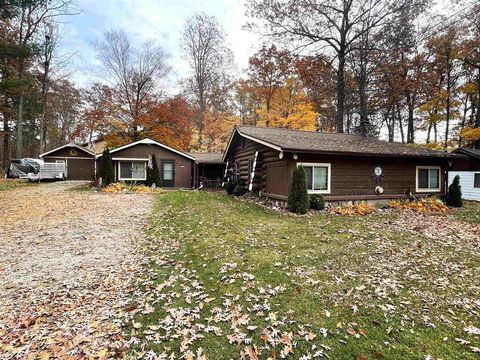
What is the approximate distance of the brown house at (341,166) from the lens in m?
12.3

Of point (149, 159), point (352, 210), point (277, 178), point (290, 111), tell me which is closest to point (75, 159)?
point (149, 159)

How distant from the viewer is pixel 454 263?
592 centimetres

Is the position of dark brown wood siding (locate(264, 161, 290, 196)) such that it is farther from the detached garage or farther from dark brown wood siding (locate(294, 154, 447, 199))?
the detached garage

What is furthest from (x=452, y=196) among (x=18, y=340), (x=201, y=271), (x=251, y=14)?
(x=251, y=14)

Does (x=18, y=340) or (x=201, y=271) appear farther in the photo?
(x=201, y=271)

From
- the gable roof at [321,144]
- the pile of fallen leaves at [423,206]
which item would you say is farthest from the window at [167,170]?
the pile of fallen leaves at [423,206]

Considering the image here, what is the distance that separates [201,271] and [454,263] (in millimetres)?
5467

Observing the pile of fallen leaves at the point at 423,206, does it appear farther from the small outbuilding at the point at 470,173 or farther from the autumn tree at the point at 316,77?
the autumn tree at the point at 316,77

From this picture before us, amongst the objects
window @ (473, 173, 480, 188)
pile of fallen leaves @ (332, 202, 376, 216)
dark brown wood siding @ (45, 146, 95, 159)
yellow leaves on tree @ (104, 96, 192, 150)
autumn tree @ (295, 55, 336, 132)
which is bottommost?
pile of fallen leaves @ (332, 202, 376, 216)

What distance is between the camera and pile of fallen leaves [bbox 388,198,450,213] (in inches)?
489

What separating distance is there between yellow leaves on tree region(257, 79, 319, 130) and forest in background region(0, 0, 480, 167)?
0.09 meters

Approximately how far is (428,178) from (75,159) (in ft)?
97.3

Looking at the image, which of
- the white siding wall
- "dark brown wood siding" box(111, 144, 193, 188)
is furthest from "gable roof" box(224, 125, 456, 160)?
"dark brown wood siding" box(111, 144, 193, 188)

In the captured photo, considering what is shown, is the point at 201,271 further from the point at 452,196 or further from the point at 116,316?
the point at 452,196
